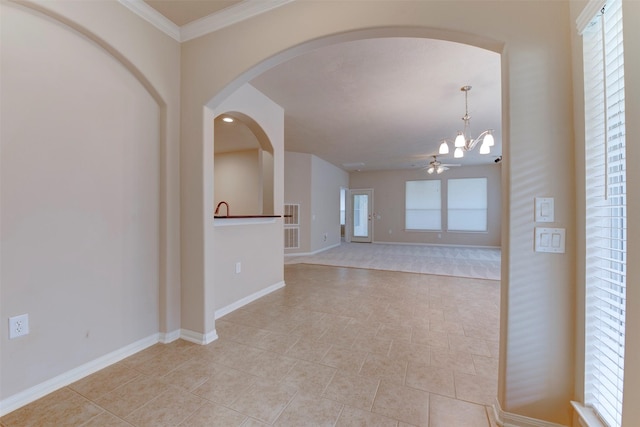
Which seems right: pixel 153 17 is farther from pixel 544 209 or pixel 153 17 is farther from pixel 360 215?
pixel 360 215

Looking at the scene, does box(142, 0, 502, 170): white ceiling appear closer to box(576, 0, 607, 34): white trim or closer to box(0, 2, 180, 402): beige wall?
box(0, 2, 180, 402): beige wall

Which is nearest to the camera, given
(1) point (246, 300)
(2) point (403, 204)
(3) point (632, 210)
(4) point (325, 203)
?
(3) point (632, 210)

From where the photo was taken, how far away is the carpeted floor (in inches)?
200

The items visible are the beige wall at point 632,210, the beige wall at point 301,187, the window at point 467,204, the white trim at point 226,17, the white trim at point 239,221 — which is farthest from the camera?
the window at point 467,204

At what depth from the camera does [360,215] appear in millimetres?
9836

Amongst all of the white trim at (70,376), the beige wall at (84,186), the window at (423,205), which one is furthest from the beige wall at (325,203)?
the white trim at (70,376)

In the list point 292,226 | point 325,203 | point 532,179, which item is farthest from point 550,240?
point 325,203

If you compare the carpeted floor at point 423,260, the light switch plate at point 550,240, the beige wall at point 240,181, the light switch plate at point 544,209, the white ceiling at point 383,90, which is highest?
the white ceiling at point 383,90

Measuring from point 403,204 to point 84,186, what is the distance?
867 centimetres

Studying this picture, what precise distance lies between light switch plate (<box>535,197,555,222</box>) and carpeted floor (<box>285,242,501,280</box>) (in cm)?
381

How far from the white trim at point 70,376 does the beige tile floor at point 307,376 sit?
0.15 ft

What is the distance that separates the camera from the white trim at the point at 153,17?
1.92 m

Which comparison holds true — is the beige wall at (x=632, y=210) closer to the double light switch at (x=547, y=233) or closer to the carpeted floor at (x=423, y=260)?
the double light switch at (x=547, y=233)

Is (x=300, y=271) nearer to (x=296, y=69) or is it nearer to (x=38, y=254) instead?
(x=296, y=69)
